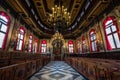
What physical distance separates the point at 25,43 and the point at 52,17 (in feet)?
18.7

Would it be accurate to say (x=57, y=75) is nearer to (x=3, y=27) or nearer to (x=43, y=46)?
(x=3, y=27)

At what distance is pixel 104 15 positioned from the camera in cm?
747

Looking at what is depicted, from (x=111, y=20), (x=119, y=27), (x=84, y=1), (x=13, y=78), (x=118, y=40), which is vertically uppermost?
(x=84, y=1)

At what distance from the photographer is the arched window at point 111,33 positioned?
647 centimetres

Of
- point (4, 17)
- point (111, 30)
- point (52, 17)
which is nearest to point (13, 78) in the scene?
point (52, 17)

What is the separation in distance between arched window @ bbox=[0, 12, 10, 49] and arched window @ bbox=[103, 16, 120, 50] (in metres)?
9.40

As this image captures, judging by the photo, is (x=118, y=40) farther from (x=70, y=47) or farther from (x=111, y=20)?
(x=70, y=47)

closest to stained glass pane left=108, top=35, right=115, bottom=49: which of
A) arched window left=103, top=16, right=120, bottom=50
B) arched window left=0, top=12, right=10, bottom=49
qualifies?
arched window left=103, top=16, right=120, bottom=50

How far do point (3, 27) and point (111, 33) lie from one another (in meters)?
9.73

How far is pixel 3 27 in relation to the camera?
665 cm

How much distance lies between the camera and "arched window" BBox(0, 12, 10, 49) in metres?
6.39

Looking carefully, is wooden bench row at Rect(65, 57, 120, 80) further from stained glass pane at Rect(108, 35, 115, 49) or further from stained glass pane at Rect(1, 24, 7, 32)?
stained glass pane at Rect(1, 24, 7, 32)

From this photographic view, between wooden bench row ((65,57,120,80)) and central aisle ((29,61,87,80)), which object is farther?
central aisle ((29,61,87,80))

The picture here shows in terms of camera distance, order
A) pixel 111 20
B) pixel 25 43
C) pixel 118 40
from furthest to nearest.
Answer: pixel 25 43, pixel 111 20, pixel 118 40
